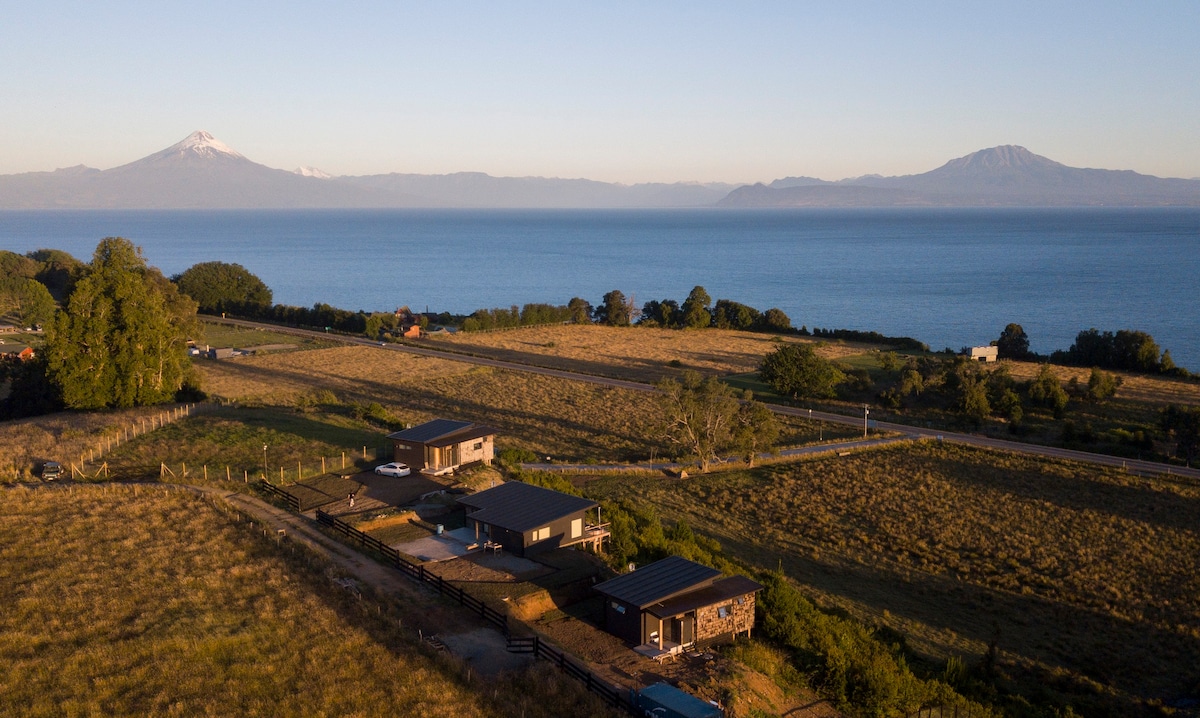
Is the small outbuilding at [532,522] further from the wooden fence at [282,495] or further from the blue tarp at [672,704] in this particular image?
the blue tarp at [672,704]

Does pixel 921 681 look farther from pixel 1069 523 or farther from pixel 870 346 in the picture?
pixel 870 346

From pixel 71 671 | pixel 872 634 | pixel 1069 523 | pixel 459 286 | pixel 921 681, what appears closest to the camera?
pixel 71 671

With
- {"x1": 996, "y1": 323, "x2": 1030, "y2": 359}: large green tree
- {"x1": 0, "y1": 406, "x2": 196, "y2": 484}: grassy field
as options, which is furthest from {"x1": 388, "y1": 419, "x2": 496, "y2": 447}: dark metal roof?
{"x1": 996, "y1": 323, "x2": 1030, "y2": 359}: large green tree

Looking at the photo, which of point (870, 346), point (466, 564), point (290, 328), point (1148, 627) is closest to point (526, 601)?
point (466, 564)

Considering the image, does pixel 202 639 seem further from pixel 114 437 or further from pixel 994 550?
pixel 994 550

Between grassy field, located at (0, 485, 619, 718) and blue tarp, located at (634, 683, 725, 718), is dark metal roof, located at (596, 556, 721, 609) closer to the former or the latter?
blue tarp, located at (634, 683, 725, 718)

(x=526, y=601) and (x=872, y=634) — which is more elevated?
(x=526, y=601)
